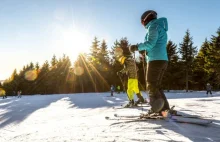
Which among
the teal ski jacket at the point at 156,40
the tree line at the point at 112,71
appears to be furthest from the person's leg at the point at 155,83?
the tree line at the point at 112,71

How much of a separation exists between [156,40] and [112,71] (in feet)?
160

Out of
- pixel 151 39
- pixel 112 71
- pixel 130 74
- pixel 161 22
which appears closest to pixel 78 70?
pixel 112 71

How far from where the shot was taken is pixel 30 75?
232 feet

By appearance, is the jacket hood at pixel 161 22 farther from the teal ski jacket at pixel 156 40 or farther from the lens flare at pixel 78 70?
the lens flare at pixel 78 70

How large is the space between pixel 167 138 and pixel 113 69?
163 feet

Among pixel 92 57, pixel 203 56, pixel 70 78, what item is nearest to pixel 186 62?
pixel 203 56

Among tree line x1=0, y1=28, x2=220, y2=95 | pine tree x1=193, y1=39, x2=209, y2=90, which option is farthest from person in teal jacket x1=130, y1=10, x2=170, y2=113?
pine tree x1=193, y1=39, x2=209, y2=90

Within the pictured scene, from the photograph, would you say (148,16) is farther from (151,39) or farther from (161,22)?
(151,39)

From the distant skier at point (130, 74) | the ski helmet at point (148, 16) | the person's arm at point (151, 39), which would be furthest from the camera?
the distant skier at point (130, 74)

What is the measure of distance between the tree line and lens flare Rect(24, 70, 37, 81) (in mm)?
1219

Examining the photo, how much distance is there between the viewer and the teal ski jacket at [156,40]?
14.0ft

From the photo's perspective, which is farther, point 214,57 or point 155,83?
point 214,57

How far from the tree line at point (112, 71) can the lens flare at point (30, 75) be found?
1219 millimetres

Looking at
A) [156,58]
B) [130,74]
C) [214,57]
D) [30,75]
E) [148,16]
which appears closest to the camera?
[156,58]
